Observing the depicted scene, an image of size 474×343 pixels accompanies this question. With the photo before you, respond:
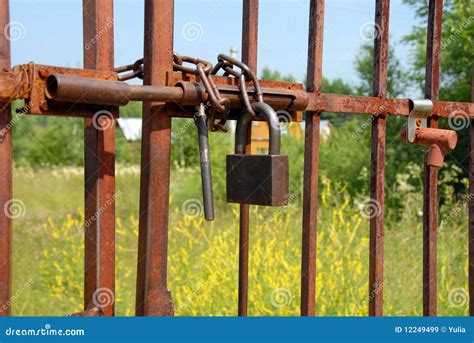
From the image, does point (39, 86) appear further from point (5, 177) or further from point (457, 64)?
point (457, 64)

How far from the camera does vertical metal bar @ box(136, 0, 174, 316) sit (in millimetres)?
1204

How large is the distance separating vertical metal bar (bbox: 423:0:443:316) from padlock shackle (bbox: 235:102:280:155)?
697 mm

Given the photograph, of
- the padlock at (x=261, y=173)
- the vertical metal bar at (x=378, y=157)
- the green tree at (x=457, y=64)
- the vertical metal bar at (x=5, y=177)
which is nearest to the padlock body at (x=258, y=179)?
the padlock at (x=261, y=173)

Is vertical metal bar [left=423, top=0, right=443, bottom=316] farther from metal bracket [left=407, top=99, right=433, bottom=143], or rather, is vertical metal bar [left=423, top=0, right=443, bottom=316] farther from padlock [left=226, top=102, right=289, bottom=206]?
padlock [left=226, top=102, right=289, bottom=206]

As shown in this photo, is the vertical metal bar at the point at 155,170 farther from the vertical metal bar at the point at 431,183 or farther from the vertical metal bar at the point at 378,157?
the vertical metal bar at the point at 431,183

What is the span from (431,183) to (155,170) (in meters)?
0.90

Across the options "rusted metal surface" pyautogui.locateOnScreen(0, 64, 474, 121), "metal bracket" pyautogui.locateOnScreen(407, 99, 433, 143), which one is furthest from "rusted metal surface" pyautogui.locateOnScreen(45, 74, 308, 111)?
"metal bracket" pyautogui.locateOnScreen(407, 99, 433, 143)

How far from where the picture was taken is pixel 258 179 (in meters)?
1.16

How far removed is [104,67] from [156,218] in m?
0.30

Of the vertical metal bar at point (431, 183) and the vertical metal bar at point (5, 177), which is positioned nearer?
the vertical metal bar at point (5, 177)

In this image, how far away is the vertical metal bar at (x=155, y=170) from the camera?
1204mm

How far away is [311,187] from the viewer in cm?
149

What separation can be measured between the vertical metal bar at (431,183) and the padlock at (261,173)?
2.36ft

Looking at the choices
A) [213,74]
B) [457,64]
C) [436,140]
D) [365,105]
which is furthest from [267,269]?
[457,64]
